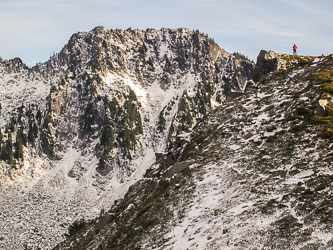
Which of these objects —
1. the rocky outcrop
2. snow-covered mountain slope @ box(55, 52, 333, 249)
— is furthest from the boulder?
the rocky outcrop

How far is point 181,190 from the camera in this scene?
135ft

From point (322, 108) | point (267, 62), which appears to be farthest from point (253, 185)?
point (267, 62)

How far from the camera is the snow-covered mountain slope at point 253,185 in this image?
25125mm

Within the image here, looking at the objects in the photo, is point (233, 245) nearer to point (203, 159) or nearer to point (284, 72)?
point (203, 159)

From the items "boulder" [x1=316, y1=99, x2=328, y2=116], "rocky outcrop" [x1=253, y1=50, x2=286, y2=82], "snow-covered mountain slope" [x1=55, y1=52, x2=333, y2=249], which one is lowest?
"snow-covered mountain slope" [x1=55, y1=52, x2=333, y2=249]

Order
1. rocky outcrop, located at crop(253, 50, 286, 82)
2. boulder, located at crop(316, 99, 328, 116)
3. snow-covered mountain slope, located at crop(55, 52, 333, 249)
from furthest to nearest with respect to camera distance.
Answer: rocky outcrop, located at crop(253, 50, 286, 82) < boulder, located at crop(316, 99, 328, 116) < snow-covered mountain slope, located at crop(55, 52, 333, 249)

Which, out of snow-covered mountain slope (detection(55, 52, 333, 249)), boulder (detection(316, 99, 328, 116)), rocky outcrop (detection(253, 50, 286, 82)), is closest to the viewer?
snow-covered mountain slope (detection(55, 52, 333, 249))

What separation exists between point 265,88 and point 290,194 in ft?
138

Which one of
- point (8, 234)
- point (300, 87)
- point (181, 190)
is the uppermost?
point (300, 87)

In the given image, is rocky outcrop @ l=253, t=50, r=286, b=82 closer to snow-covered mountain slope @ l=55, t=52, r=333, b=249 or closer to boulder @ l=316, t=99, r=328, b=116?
snow-covered mountain slope @ l=55, t=52, r=333, b=249

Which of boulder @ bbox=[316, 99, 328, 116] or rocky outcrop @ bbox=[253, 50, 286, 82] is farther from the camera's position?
rocky outcrop @ bbox=[253, 50, 286, 82]

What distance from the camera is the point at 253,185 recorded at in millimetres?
33188

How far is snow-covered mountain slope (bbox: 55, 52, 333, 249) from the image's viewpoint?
82.4 feet

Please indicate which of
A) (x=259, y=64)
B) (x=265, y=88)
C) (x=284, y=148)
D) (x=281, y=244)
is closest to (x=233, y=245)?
(x=281, y=244)
